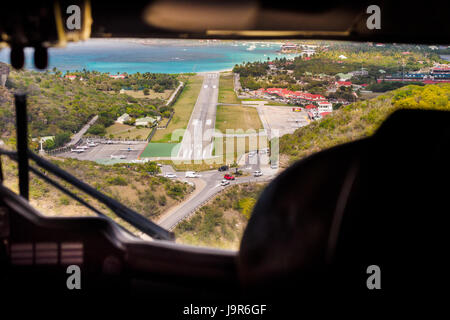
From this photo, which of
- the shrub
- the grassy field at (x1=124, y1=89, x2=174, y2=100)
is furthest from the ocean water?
the shrub

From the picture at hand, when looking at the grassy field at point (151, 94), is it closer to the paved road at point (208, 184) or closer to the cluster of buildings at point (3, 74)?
the paved road at point (208, 184)

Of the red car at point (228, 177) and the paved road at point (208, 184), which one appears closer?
the paved road at point (208, 184)

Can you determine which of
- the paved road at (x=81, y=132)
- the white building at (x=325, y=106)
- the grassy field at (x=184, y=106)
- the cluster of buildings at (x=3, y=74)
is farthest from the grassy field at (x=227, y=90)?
the cluster of buildings at (x=3, y=74)

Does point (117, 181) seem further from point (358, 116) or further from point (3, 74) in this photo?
point (358, 116)

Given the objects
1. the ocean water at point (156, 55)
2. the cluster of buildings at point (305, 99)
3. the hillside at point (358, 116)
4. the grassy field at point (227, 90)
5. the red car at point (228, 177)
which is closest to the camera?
the ocean water at point (156, 55)
